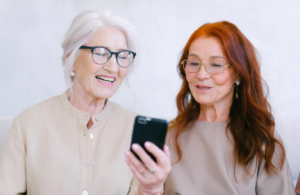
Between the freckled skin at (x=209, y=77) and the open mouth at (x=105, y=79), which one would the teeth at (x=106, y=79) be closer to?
the open mouth at (x=105, y=79)

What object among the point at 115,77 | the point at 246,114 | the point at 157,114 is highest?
the point at 115,77

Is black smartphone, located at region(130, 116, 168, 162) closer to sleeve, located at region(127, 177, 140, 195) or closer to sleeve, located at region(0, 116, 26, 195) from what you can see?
sleeve, located at region(127, 177, 140, 195)

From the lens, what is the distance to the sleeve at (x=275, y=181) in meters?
1.70

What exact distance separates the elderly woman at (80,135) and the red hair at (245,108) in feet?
1.38

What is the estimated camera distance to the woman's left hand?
118 cm

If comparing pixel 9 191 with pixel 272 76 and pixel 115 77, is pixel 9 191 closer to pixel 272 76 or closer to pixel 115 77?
pixel 115 77

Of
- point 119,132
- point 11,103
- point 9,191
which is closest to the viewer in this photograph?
point 9,191

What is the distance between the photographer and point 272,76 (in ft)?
9.09

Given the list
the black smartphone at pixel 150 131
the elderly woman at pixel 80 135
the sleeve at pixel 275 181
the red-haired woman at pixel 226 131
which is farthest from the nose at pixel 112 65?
the sleeve at pixel 275 181

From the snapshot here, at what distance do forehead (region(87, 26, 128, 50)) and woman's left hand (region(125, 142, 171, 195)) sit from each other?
0.68 m

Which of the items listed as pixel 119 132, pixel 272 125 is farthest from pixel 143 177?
pixel 272 125

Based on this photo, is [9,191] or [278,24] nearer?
[9,191]

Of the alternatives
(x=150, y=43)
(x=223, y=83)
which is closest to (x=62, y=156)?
(x=223, y=83)

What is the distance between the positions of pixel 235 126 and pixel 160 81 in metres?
1.04
